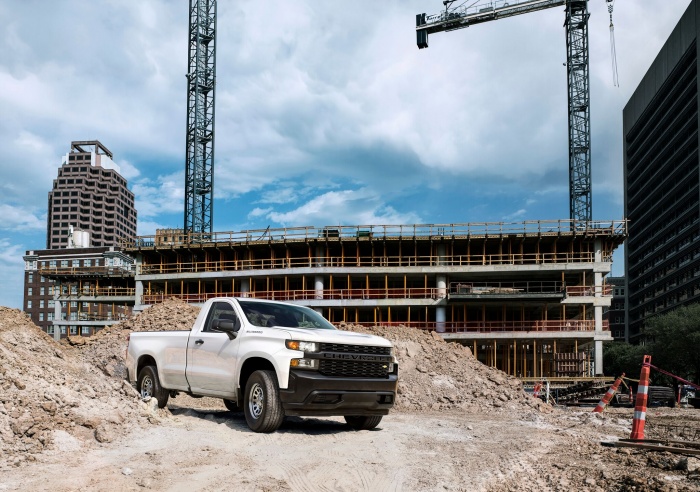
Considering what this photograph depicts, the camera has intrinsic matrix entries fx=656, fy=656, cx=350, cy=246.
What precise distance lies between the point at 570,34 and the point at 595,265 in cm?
4105

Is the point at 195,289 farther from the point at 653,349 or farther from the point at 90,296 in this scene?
the point at 653,349

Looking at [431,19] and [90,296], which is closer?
[90,296]

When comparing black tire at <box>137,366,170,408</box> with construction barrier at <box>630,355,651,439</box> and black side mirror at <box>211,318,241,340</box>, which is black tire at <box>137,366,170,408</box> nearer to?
black side mirror at <box>211,318,241,340</box>

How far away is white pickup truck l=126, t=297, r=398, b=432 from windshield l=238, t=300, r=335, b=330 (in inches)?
0.7

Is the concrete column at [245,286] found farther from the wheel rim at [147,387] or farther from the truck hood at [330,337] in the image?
the truck hood at [330,337]

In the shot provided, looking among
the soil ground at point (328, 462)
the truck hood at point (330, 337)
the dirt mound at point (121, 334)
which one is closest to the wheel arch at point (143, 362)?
the soil ground at point (328, 462)

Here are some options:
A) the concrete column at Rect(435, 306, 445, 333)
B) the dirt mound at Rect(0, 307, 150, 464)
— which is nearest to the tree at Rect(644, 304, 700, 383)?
the concrete column at Rect(435, 306, 445, 333)

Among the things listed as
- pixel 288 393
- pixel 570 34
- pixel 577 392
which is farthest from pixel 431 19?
pixel 288 393

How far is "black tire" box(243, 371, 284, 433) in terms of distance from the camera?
9680 mm

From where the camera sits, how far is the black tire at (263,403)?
31.8ft

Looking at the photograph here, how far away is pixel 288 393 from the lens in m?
9.60

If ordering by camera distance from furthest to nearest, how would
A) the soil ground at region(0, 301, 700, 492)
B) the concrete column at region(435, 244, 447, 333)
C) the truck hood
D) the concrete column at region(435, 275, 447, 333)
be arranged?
the concrete column at region(435, 275, 447, 333) < the concrete column at region(435, 244, 447, 333) < the truck hood < the soil ground at region(0, 301, 700, 492)

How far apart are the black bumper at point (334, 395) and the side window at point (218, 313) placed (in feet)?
6.26

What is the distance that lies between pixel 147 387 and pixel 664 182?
409 ft
